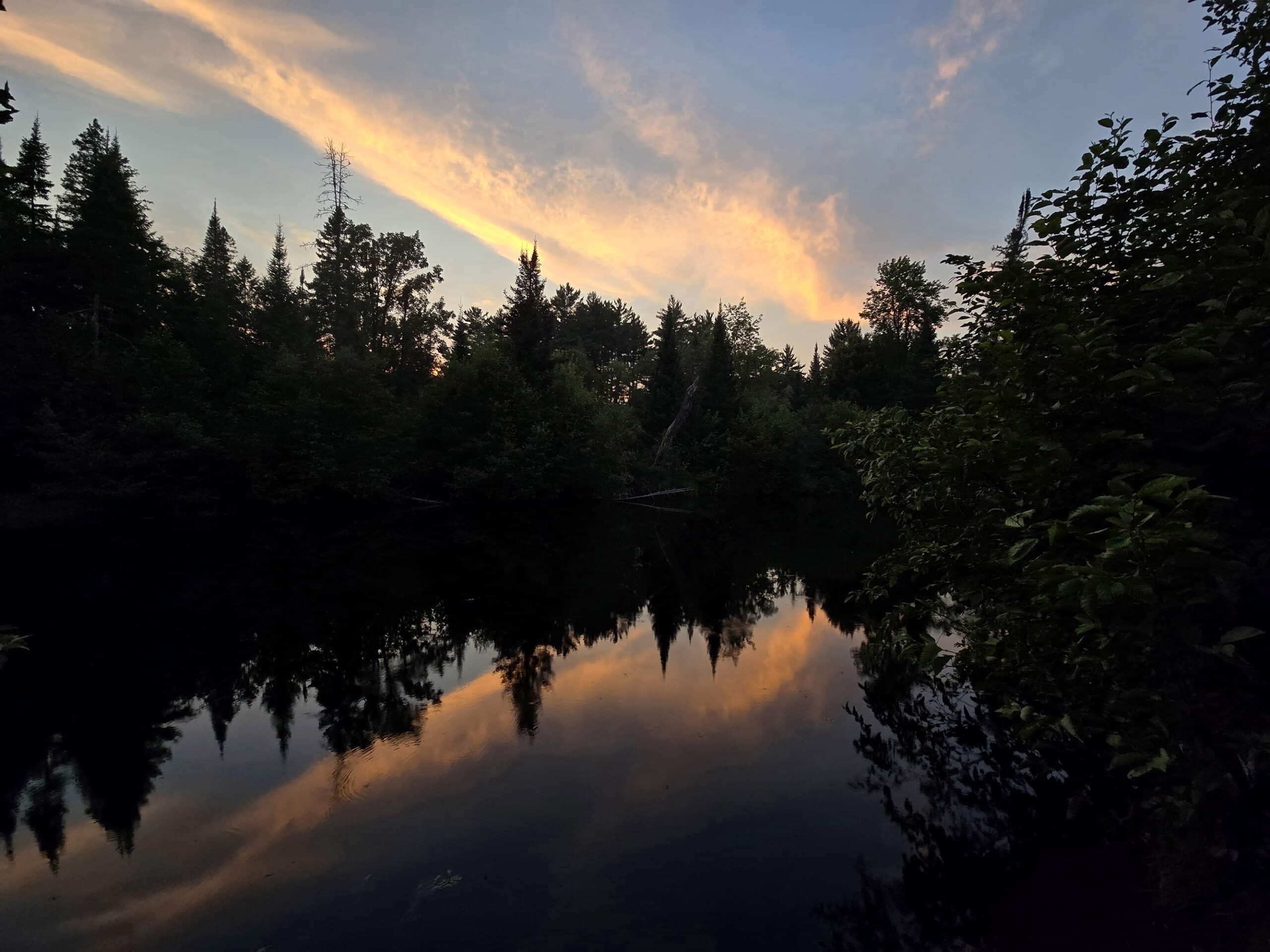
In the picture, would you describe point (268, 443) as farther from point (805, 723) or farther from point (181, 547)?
point (805, 723)

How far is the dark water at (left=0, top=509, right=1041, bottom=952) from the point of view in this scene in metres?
5.05

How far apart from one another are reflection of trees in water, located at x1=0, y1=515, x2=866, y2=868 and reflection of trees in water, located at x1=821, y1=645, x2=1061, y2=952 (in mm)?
3721

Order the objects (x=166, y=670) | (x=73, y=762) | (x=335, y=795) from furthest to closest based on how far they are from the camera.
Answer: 1. (x=166, y=670)
2. (x=73, y=762)
3. (x=335, y=795)

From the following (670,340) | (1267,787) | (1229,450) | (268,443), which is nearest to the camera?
(1267,787)

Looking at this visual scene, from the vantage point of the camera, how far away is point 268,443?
30.3m

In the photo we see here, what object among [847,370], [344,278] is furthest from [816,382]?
[344,278]

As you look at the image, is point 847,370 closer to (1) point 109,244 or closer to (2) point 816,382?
(2) point 816,382

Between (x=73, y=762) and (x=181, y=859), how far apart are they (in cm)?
300

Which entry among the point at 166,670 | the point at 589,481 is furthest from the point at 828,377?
the point at 166,670

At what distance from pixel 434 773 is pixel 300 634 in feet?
22.3

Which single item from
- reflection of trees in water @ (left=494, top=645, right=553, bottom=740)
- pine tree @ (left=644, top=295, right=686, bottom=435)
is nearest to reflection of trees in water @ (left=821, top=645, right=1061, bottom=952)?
reflection of trees in water @ (left=494, top=645, right=553, bottom=740)

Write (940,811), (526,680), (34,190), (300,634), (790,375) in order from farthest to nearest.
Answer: (790,375), (34,190), (300,634), (526,680), (940,811)

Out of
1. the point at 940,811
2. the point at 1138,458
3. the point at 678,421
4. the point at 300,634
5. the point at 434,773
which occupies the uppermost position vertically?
the point at 678,421

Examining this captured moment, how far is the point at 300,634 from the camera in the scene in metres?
12.4
